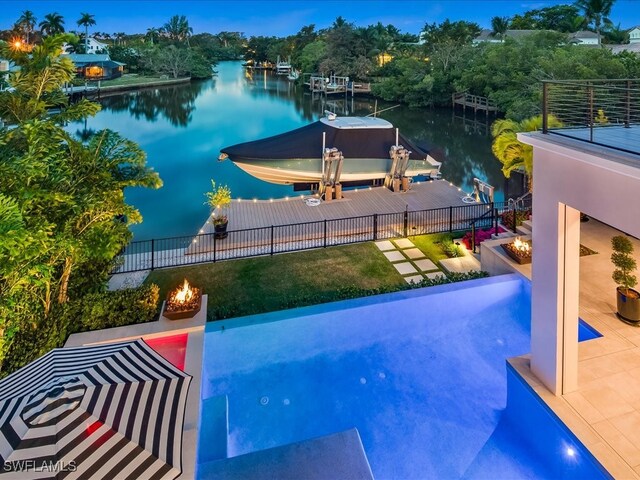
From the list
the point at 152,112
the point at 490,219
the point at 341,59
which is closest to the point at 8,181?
the point at 490,219

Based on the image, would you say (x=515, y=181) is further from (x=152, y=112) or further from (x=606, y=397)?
(x=152, y=112)

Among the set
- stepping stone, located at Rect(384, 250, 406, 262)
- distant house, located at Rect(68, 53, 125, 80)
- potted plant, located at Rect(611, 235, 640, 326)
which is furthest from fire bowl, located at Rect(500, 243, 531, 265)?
distant house, located at Rect(68, 53, 125, 80)

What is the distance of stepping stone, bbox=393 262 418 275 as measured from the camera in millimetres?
8596

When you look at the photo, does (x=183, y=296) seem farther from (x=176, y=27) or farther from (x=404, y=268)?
(x=176, y=27)

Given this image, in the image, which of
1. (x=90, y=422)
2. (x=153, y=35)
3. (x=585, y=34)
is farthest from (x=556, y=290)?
(x=153, y=35)

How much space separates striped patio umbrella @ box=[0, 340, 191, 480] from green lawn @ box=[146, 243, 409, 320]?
125 inches

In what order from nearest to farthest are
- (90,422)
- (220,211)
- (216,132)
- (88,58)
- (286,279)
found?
(90,422)
(286,279)
(220,211)
(216,132)
(88,58)

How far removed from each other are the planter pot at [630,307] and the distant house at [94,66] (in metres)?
63.2

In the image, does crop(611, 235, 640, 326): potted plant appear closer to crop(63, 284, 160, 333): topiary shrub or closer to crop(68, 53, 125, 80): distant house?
crop(63, 284, 160, 333): topiary shrub

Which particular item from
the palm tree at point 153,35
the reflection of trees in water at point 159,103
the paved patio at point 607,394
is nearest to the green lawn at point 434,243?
the paved patio at point 607,394

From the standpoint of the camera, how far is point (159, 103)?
45.7 meters

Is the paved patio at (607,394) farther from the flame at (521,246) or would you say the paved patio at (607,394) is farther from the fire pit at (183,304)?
the fire pit at (183,304)

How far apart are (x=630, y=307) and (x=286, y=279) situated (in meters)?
5.59

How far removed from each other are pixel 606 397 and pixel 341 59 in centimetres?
5474
